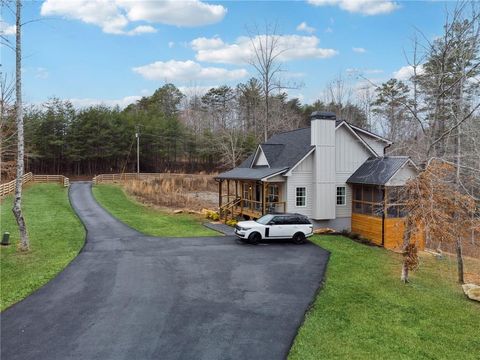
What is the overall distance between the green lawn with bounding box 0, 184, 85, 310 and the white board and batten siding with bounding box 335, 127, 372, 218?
14217 millimetres

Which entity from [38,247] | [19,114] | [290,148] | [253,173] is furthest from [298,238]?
[19,114]

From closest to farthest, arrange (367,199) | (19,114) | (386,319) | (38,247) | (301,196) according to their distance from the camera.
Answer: (386,319)
(19,114)
(38,247)
(367,199)
(301,196)

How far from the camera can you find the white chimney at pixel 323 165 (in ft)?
71.4

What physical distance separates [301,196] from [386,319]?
13.2 metres

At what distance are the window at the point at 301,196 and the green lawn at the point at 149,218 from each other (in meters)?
5.10

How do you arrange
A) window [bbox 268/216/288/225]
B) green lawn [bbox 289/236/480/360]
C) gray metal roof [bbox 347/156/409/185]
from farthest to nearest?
1. gray metal roof [bbox 347/156/409/185]
2. window [bbox 268/216/288/225]
3. green lawn [bbox 289/236/480/360]

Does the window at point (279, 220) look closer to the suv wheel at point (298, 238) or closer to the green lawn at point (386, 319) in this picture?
the suv wheel at point (298, 238)

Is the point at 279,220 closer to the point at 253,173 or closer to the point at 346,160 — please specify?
the point at 253,173

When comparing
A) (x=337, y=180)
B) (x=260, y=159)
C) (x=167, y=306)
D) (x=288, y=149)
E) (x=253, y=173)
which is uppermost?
(x=288, y=149)

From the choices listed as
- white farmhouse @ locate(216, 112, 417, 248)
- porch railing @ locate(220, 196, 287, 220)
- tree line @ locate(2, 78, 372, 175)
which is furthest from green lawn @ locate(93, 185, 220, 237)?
tree line @ locate(2, 78, 372, 175)

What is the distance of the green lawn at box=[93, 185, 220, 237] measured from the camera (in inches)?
807

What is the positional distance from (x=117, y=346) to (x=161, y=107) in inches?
2557

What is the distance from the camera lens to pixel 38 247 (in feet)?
49.2

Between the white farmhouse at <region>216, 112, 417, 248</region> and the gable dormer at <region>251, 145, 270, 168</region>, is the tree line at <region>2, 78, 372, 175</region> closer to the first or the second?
the gable dormer at <region>251, 145, 270, 168</region>
